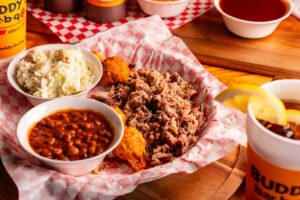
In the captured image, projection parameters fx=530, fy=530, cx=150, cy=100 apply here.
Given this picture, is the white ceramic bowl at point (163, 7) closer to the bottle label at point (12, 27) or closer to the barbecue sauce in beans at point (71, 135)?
the bottle label at point (12, 27)

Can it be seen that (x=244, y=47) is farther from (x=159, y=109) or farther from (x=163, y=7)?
(x=159, y=109)

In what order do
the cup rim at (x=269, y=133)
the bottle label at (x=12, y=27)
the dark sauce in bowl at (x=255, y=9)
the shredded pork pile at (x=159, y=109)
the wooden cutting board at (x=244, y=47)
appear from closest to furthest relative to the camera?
the cup rim at (x=269, y=133), the shredded pork pile at (x=159, y=109), the bottle label at (x=12, y=27), the wooden cutting board at (x=244, y=47), the dark sauce in bowl at (x=255, y=9)

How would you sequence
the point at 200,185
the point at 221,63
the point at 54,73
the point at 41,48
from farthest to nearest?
the point at 221,63
the point at 41,48
the point at 54,73
the point at 200,185


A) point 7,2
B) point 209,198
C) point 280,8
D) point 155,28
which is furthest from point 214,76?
point 7,2

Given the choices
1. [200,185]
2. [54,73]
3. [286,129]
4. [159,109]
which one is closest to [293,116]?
[286,129]

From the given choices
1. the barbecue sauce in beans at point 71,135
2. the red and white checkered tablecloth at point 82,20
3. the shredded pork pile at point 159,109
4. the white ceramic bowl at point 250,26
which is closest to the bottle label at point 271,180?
the shredded pork pile at point 159,109
